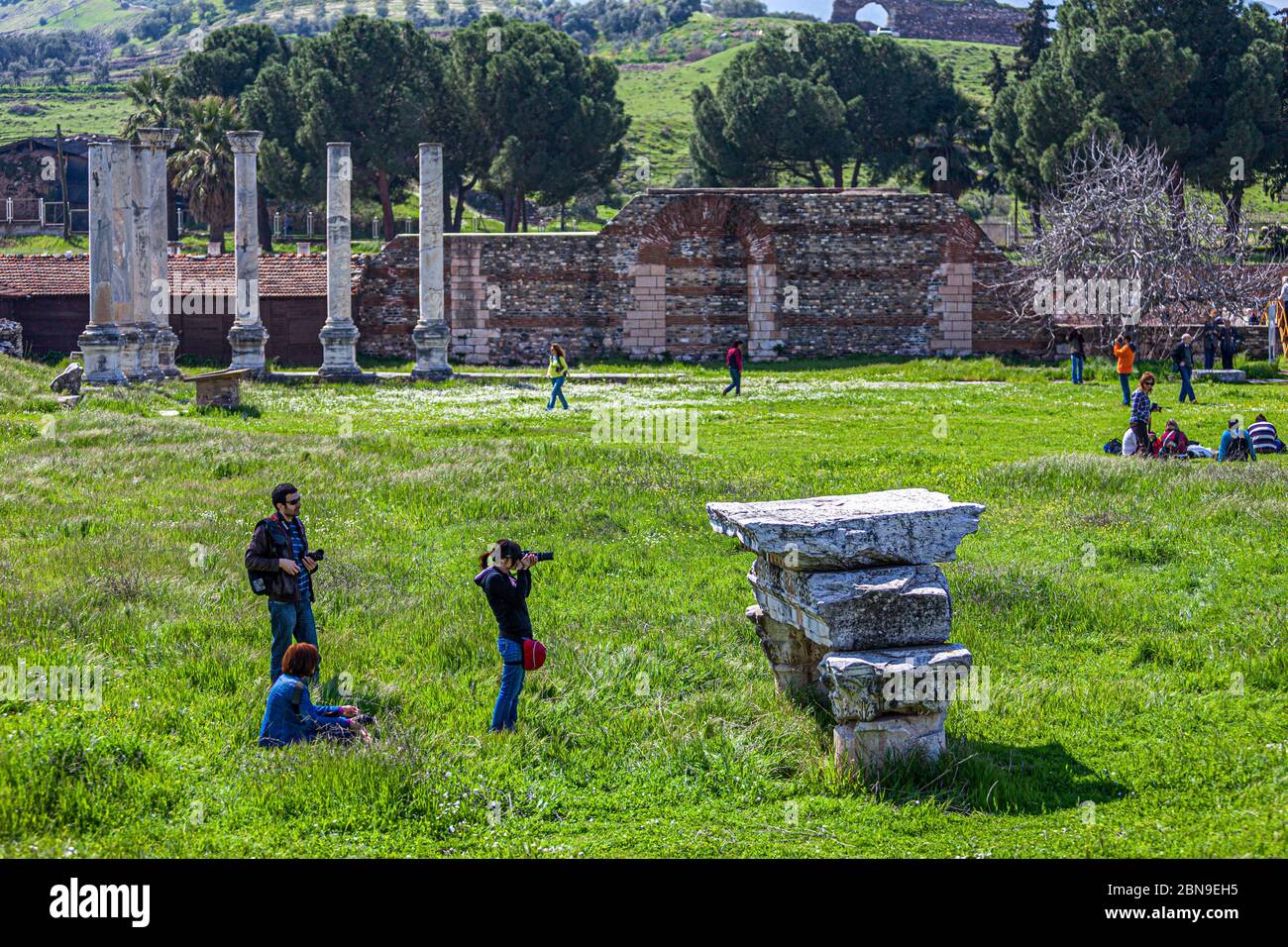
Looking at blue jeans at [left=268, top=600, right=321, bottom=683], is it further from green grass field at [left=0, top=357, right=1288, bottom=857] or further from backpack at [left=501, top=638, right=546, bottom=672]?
backpack at [left=501, top=638, right=546, bottom=672]

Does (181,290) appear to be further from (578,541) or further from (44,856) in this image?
(44,856)

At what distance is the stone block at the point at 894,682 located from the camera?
8.79 m

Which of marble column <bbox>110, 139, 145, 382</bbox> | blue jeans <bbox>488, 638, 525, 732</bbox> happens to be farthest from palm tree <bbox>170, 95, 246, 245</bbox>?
blue jeans <bbox>488, 638, 525, 732</bbox>

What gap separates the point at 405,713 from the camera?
991 cm

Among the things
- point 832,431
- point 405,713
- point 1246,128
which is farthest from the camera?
point 1246,128

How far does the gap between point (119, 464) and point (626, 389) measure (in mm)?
14407

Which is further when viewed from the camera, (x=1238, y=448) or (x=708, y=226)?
(x=708, y=226)

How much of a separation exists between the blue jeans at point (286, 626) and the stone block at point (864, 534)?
3.42m

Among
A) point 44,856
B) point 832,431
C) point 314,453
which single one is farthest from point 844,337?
point 44,856

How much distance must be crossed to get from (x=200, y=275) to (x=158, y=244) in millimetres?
6090

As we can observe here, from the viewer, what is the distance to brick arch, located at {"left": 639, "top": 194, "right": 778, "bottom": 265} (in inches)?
1587

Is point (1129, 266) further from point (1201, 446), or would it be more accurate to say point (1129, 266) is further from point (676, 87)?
point (676, 87)

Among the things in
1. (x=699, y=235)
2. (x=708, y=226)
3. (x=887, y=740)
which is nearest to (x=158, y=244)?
(x=699, y=235)

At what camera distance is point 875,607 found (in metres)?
9.09
